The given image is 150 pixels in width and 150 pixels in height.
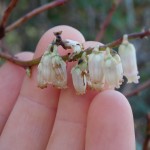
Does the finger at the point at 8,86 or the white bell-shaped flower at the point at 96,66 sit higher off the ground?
the white bell-shaped flower at the point at 96,66

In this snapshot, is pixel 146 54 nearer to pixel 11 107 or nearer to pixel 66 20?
pixel 66 20

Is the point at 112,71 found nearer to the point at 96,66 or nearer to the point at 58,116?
the point at 96,66

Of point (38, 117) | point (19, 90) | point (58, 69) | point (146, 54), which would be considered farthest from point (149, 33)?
point (146, 54)

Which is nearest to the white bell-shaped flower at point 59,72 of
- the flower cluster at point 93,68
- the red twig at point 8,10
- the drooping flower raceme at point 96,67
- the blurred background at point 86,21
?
the flower cluster at point 93,68

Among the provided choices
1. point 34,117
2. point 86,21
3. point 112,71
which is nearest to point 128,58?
point 112,71

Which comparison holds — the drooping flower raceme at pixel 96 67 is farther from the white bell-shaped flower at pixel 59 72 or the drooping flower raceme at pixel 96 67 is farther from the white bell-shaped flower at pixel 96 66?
the white bell-shaped flower at pixel 59 72

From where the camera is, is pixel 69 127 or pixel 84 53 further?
pixel 69 127

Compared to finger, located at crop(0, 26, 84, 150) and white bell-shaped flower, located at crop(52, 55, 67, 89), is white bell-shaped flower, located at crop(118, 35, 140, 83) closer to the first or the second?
white bell-shaped flower, located at crop(52, 55, 67, 89)
